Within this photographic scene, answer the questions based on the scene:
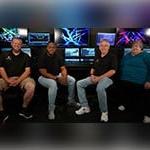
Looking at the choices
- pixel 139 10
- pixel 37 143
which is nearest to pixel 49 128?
pixel 37 143

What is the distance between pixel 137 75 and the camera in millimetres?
2533

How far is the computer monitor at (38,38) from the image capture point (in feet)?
9.96

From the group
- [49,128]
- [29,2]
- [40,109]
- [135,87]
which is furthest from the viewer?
[40,109]

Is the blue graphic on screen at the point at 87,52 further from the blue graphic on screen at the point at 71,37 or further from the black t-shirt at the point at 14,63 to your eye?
the black t-shirt at the point at 14,63

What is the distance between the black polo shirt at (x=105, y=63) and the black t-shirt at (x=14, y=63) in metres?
0.63

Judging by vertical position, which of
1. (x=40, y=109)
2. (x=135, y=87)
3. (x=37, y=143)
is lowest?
(x=40, y=109)

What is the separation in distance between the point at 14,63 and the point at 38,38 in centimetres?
63

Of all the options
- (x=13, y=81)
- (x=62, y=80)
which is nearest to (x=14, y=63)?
(x=13, y=81)

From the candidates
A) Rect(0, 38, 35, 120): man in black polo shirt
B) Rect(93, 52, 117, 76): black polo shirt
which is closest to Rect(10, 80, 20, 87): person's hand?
Rect(0, 38, 35, 120): man in black polo shirt

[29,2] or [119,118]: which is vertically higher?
[29,2]

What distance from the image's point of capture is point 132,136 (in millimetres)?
622

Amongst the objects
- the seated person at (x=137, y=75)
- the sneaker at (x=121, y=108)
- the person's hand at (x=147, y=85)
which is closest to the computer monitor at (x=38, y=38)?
the seated person at (x=137, y=75)

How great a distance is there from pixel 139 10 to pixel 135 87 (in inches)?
81.6

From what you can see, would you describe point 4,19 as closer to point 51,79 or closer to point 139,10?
point 139,10
